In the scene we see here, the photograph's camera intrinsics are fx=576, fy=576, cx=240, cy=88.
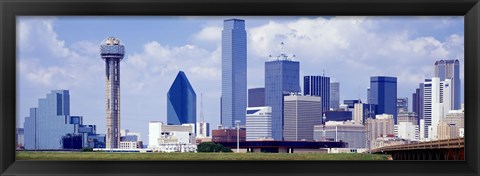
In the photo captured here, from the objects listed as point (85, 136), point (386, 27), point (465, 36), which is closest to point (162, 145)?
point (85, 136)

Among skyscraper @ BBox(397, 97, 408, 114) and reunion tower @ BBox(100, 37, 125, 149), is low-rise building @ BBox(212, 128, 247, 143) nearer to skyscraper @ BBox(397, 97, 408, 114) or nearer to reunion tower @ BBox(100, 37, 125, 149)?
reunion tower @ BBox(100, 37, 125, 149)

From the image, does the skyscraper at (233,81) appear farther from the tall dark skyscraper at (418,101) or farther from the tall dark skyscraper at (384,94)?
the tall dark skyscraper at (418,101)

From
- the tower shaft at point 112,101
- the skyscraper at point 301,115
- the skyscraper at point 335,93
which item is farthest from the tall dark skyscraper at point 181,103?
the skyscraper at point 335,93

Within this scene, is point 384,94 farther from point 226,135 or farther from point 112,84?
point 112,84

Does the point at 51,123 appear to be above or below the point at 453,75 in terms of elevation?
below

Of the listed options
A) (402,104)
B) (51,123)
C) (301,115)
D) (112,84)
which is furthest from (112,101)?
(402,104)

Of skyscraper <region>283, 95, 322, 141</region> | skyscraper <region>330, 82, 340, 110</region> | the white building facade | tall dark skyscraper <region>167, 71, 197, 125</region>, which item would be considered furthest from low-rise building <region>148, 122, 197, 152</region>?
skyscraper <region>330, 82, 340, 110</region>
